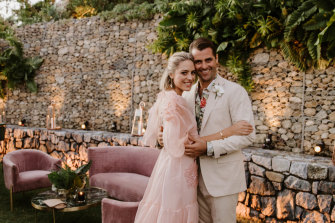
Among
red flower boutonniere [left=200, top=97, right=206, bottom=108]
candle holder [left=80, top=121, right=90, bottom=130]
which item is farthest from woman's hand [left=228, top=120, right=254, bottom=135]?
candle holder [left=80, top=121, right=90, bottom=130]

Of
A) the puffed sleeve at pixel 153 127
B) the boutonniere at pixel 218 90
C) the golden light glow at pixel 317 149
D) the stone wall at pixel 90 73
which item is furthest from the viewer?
the stone wall at pixel 90 73

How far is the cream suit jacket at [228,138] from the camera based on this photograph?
5.64 feet

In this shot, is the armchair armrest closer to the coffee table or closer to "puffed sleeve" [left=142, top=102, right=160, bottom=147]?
the coffee table

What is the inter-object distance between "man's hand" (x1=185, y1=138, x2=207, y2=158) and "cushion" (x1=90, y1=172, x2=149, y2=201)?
2.16 metres

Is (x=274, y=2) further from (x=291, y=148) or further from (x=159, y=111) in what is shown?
(x=159, y=111)

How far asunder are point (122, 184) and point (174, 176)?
2.48 metres

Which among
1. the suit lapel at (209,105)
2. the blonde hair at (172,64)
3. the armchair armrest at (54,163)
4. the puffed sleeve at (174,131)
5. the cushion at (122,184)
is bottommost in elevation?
the cushion at (122,184)

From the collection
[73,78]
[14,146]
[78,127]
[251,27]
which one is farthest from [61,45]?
[251,27]

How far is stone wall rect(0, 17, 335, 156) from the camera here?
443 centimetres

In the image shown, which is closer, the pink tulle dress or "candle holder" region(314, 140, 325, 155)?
the pink tulle dress

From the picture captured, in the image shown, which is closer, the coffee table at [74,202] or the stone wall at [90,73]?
the coffee table at [74,202]

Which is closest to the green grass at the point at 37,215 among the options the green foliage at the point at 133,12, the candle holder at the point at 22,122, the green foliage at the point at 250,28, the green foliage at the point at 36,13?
the green foliage at the point at 250,28

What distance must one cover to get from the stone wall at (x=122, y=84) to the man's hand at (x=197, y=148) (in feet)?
11.4

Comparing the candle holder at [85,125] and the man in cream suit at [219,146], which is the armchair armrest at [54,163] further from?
the man in cream suit at [219,146]
